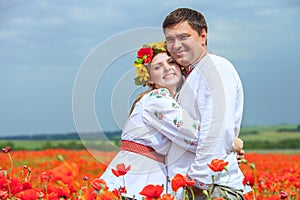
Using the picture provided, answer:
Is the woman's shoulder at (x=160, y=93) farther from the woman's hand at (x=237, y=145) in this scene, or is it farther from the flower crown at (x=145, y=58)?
the woman's hand at (x=237, y=145)

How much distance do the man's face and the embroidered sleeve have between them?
0.21m

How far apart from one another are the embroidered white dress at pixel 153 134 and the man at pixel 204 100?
7cm

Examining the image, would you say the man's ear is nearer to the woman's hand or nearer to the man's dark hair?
the man's dark hair

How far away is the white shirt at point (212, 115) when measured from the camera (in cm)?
317

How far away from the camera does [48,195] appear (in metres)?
2.82

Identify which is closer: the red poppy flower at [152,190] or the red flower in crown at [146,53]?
the red poppy flower at [152,190]

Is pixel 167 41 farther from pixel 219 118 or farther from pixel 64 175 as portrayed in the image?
pixel 64 175

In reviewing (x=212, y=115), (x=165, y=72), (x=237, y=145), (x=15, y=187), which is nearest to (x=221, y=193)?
(x=237, y=145)

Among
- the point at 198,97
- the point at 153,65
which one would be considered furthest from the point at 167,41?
the point at 198,97

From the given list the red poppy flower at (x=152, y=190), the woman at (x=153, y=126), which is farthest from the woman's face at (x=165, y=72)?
the red poppy flower at (x=152, y=190)

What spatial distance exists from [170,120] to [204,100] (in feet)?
0.71

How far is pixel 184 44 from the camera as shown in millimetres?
3389

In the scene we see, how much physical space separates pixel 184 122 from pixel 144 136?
1.03ft

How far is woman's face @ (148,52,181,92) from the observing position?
3.45m
